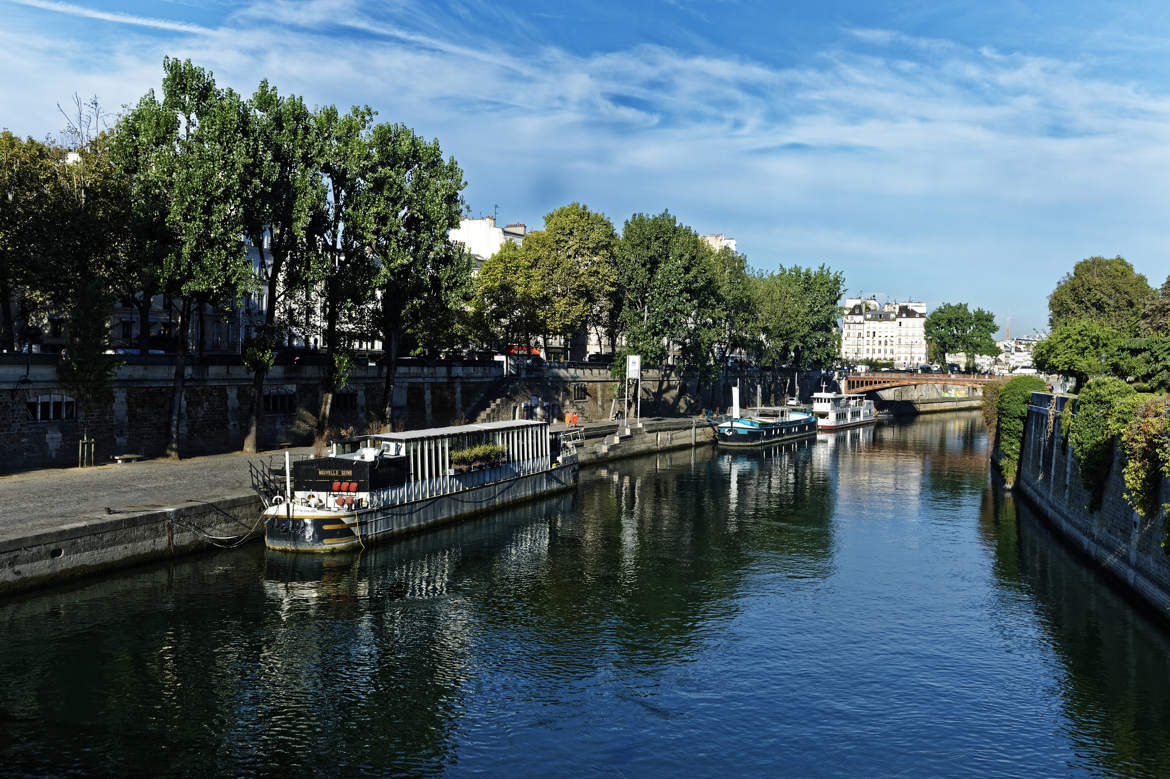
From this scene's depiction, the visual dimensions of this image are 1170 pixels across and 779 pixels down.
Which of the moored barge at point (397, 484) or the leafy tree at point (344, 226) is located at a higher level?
the leafy tree at point (344, 226)

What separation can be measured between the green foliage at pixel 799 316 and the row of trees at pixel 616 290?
10.6 metres

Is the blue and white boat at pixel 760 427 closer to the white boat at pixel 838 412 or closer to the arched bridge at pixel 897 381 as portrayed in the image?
the white boat at pixel 838 412

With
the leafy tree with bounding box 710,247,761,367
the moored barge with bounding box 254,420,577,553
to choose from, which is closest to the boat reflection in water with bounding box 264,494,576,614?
the moored barge with bounding box 254,420,577,553

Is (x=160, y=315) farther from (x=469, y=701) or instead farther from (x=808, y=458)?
(x=469, y=701)

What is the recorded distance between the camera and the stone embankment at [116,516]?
30.4 m

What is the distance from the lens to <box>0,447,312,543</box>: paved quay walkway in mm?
33094

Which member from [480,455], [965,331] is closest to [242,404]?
[480,455]

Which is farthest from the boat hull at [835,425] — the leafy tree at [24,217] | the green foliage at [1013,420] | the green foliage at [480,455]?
the leafy tree at [24,217]

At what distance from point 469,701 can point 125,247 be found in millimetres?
39928

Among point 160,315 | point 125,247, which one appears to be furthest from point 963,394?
point 125,247

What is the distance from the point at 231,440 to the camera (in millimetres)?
56031

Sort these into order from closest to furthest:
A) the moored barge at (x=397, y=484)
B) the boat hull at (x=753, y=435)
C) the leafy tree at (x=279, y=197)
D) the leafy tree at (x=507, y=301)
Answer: the moored barge at (x=397, y=484), the leafy tree at (x=279, y=197), the leafy tree at (x=507, y=301), the boat hull at (x=753, y=435)

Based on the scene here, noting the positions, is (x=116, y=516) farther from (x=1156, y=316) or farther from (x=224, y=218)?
(x=1156, y=316)

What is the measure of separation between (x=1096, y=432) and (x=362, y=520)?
31.5 metres
